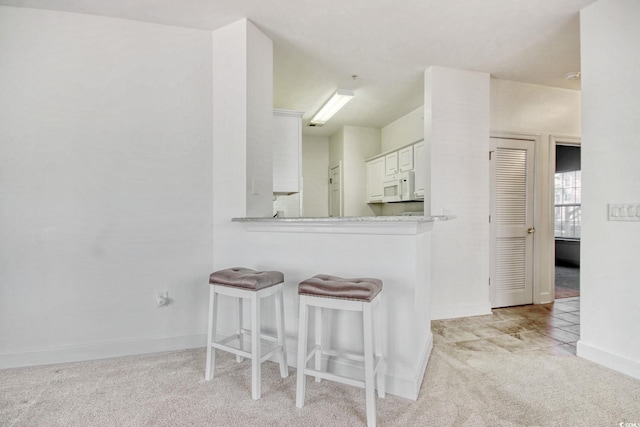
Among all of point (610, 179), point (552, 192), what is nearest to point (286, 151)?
point (610, 179)

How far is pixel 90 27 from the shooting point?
7.99 ft

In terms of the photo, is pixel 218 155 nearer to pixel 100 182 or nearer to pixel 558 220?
pixel 100 182

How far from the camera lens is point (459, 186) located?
343 centimetres

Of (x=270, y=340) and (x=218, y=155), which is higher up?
(x=218, y=155)

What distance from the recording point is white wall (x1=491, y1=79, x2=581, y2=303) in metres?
3.67

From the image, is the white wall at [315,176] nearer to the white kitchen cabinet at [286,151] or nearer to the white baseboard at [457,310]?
the white kitchen cabinet at [286,151]

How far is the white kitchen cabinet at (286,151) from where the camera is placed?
11.0ft

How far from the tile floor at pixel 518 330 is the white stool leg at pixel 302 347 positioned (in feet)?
4.61

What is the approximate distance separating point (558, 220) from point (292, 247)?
24.6 ft

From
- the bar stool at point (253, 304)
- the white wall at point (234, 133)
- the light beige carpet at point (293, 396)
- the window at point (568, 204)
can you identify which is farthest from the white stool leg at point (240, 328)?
the window at point (568, 204)

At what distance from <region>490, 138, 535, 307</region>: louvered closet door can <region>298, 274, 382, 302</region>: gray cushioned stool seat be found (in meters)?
2.59

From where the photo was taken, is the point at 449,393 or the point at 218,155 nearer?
the point at 449,393

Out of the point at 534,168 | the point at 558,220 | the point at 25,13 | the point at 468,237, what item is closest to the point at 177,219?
the point at 25,13

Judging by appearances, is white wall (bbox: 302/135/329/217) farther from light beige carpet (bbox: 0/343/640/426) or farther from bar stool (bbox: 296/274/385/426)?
bar stool (bbox: 296/274/385/426)
